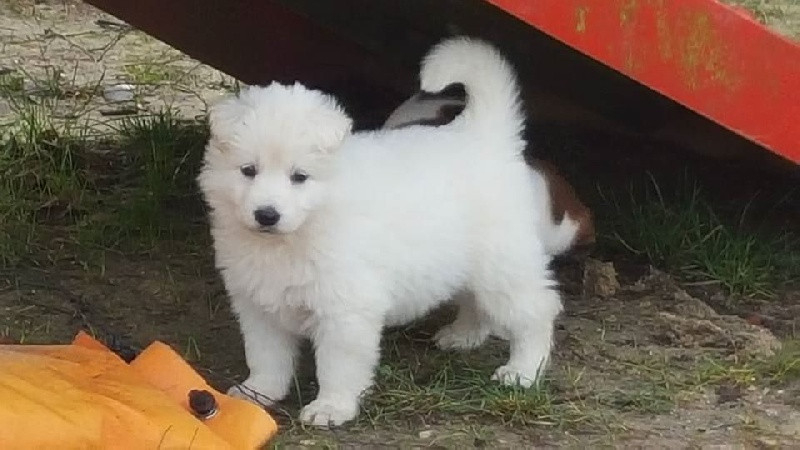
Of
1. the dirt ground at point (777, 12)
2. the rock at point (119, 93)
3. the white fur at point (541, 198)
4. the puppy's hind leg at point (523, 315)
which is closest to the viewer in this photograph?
the puppy's hind leg at point (523, 315)

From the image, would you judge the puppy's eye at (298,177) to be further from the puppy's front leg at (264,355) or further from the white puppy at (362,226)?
the puppy's front leg at (264,355)

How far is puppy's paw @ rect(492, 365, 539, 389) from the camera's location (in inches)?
132

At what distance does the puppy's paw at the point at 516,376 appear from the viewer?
3.36m

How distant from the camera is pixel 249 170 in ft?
9.62

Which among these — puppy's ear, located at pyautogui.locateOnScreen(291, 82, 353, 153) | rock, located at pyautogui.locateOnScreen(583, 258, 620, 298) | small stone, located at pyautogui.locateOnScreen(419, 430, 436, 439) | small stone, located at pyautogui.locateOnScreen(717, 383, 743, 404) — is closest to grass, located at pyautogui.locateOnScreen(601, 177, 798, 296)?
rock, located at pyautogui.locateOnScreen(583, 258, 620, 298)

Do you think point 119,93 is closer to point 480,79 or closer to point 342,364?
point 480,79

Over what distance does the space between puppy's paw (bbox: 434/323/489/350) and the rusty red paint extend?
3.05ft

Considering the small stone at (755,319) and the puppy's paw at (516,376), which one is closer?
the puppy's paw at (516,376)

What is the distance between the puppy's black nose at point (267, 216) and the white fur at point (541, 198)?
827mm

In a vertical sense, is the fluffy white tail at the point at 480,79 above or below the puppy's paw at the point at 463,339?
above

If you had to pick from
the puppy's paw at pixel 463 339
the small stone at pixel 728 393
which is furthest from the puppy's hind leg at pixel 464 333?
the small stone at pixel 728 393

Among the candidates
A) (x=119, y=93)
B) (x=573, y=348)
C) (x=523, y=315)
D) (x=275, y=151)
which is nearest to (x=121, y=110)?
(x=119, y=93)

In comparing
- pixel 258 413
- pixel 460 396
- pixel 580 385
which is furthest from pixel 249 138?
pixel 580 385

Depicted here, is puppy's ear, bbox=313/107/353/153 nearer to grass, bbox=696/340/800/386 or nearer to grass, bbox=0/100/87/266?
grass, bbox=696/340/800/386
